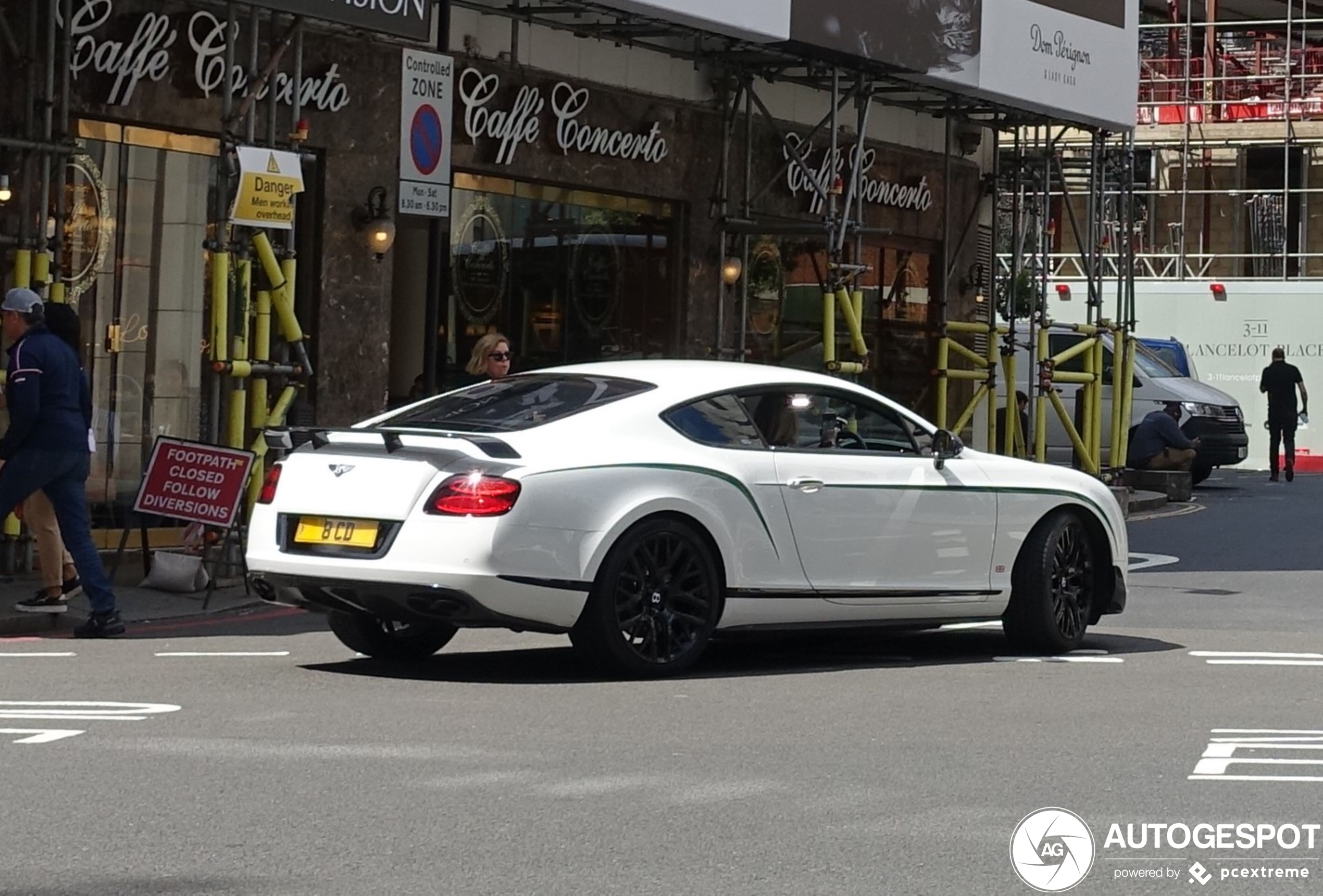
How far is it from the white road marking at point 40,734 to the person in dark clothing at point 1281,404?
80.1ft

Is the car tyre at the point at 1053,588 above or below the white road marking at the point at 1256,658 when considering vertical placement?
above

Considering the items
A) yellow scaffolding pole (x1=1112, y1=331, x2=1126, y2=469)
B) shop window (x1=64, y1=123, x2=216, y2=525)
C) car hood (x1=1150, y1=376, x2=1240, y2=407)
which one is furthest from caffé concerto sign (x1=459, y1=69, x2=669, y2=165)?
car hood (x1=1150, y1=376, x2=1240, y2=407)

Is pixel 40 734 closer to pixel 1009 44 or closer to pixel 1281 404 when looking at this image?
pixel 1009 44

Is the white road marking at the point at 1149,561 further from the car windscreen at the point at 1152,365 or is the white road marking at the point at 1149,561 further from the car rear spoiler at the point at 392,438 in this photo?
the car windscreen at the point at 1152,365

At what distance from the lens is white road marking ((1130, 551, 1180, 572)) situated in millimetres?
17500

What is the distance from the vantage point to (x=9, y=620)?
40.1 feet

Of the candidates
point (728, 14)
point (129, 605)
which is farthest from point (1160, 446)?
point (129, 605)

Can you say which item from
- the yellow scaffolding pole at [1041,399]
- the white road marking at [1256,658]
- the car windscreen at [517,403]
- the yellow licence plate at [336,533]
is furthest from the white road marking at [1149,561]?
the yellow licence plate at [336,533]

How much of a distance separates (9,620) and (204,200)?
4.48 metres

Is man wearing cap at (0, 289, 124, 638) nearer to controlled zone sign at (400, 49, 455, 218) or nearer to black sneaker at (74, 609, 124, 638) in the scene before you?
black sneaker at (74, 609, 124, 638)

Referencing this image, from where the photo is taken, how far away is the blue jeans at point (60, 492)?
1185 cm

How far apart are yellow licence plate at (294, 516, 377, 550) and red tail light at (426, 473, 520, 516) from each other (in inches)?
12.3

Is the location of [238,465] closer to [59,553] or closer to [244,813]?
[59,553]

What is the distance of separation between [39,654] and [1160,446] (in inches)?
681
